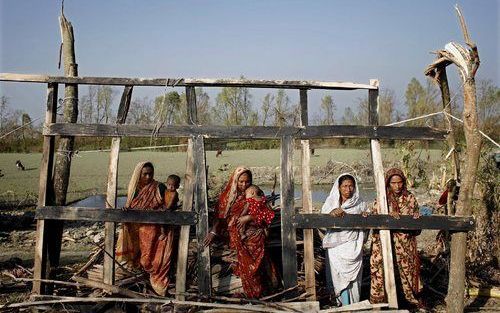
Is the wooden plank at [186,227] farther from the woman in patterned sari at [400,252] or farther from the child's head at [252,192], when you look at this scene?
the woman in patterned sari at [400,252]

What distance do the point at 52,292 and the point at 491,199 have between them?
6.21 meters

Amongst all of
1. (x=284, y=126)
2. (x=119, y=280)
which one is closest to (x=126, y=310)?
(x=119, y=280)

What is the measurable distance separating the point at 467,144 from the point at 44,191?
15.6 ft

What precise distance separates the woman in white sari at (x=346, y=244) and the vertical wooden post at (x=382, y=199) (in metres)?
0.30

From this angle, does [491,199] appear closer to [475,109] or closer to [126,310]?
[475,109]

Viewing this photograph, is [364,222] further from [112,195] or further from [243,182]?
[112,195]

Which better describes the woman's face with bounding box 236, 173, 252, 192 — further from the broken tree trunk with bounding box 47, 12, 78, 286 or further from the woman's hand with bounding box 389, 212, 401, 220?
the broken tree trunk with bounding box 47, 12, 78, 286

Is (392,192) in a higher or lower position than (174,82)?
lower

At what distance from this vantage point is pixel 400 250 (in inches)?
228

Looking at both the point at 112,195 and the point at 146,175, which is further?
the point at 146,175

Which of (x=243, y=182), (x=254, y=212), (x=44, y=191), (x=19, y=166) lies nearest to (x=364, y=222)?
(x=254, y=212)

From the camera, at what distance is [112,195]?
5.38 meters

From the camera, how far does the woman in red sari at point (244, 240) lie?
561 cm

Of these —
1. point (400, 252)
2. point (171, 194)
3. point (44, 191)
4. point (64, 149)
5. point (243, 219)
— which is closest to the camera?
point (44, 191)
